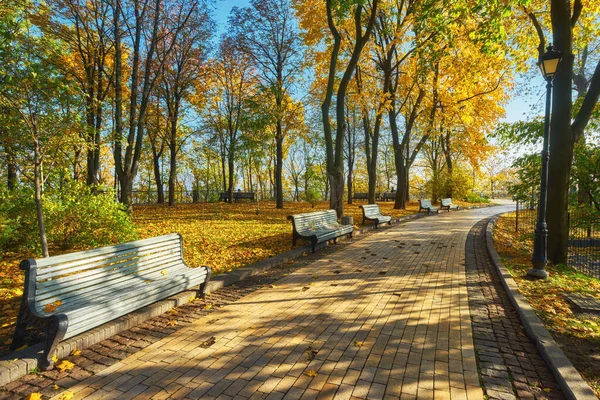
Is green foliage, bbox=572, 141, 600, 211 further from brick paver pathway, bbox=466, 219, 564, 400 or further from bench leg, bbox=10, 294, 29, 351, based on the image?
bench leg, bbox=10, 294, 29, 351

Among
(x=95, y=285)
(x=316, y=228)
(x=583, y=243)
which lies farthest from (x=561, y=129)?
(x=95, y=285)

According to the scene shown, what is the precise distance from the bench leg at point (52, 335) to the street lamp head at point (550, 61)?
7.72m

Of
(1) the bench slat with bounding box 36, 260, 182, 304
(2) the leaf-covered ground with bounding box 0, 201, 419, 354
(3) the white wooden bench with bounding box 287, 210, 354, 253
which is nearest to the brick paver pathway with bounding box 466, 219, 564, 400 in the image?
(3) the white wooden bench with bounding box 287, 210, 354, 253

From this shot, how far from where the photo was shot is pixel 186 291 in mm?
4785

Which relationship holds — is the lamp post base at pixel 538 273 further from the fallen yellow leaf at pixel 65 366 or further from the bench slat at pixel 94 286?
the fallen yellow leaf at pixel 65 366

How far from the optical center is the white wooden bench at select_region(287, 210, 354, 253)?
8094 millimetres

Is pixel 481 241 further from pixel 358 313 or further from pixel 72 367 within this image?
pixel 72 367

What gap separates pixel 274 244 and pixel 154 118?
19.7 metres

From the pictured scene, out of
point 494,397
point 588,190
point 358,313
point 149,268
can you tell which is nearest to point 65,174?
point 149,268

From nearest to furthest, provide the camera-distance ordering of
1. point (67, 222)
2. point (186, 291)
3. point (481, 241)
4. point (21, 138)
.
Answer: point (186, 291) → point (21, 138) → point (67, 222) → point (481, 241)

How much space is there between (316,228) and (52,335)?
22.0 feet

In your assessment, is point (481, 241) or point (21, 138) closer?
point (21, 138)

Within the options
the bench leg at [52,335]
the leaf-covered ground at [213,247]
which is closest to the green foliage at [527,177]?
the leaf-covered ground at [213,247]

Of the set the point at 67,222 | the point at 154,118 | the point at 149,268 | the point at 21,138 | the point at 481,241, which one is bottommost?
the point at 481,241
